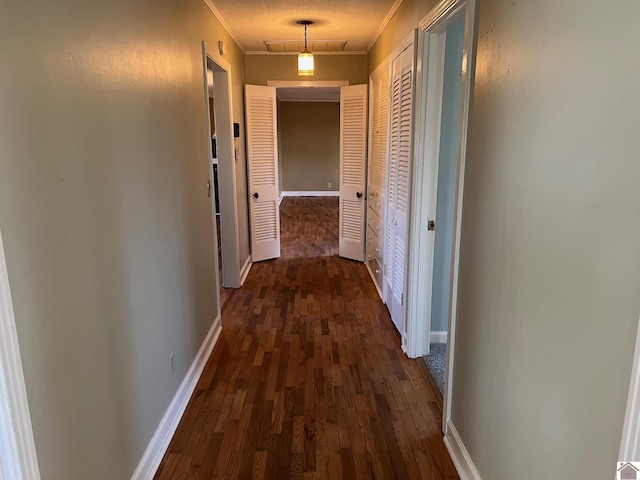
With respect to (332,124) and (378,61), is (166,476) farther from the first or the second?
(332,124)

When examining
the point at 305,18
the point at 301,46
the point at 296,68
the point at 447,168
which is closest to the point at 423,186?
the point at 447,168

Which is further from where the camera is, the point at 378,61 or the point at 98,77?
the point at 378,61

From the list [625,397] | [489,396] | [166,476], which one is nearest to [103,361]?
[166,476]

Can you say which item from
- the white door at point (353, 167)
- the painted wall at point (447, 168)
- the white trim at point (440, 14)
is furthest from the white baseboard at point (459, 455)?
the white door at point (353, 167)

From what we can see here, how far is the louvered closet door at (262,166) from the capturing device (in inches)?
195

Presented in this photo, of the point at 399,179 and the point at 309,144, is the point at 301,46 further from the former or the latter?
the point at 309,144

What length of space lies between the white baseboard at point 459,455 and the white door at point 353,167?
134 inches

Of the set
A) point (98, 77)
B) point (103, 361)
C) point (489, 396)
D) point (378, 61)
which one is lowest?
point (489, 396)

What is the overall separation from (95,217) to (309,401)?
1620 millimetres

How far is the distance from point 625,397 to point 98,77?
1.80 metres

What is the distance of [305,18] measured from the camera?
145 inches

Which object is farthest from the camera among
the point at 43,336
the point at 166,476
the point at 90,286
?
the point at 166,476

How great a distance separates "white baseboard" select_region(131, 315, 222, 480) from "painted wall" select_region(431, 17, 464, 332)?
1602mm

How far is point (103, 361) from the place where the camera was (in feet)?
5.13
